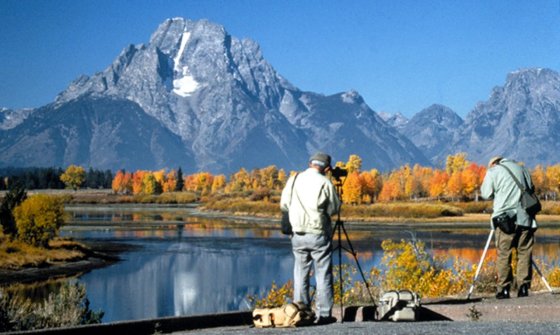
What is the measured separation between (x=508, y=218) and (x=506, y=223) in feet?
0.34

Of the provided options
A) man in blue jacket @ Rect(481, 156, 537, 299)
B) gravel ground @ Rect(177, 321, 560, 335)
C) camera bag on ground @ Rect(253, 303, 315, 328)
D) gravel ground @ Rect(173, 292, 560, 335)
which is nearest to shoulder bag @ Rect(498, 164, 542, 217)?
man in blue jacket @ Rect(481, 156, 537, 299)

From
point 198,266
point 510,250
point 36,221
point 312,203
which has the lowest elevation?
point 198,266

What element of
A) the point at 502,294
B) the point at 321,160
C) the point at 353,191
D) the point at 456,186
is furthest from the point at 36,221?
the point at 456,186

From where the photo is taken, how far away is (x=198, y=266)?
50.8 meters

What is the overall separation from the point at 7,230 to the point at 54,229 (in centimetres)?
349

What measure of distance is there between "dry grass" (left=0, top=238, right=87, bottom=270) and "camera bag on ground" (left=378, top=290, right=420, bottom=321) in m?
37.3

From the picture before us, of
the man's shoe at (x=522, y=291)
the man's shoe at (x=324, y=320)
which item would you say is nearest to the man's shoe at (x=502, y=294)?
the man's shoe at (x=522, y=291)

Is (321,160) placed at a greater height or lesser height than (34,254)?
greater

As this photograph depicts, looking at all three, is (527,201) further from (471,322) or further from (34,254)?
(34,254)

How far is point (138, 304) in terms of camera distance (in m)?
35.5

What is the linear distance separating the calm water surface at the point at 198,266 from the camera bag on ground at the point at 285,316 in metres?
6.26

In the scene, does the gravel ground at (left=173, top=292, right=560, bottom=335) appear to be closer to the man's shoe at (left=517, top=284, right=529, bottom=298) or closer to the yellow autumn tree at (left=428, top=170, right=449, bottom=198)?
the man's shoe at (left=517, top=284, right=529, bottom=298)

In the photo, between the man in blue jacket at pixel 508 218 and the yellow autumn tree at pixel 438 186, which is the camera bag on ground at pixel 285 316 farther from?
the yellow autumn tree at pixel 438 186

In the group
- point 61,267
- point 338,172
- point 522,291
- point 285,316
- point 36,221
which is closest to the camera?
point 285,316
